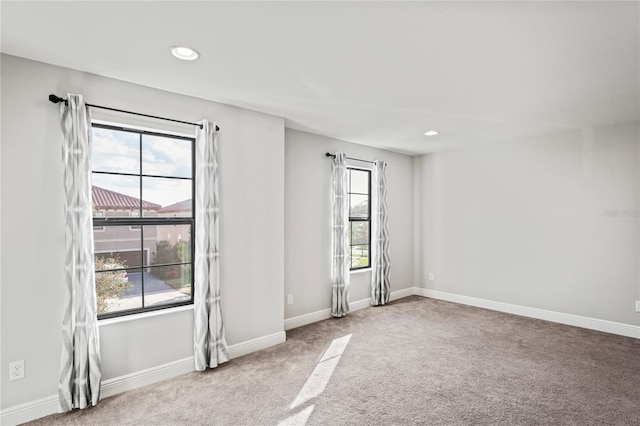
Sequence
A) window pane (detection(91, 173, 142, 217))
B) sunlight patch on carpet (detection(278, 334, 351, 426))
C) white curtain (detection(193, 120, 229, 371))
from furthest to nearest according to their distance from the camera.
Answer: white curtain (detection(193, 120, 229, 371))
window pane (detection(91, 173, 142, 217))
sunlight patch on carpet (detection(278, 334, 351, 426))

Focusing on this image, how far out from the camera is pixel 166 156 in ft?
10.5

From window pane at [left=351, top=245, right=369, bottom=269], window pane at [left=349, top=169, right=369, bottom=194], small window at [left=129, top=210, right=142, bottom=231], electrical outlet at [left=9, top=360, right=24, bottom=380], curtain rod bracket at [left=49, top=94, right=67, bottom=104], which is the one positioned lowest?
electrical outlet at [left=9, top=360, right=24, bottom=380]

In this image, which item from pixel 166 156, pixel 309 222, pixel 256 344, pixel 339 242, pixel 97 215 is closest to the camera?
pixel 97 215

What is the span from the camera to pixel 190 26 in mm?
2055

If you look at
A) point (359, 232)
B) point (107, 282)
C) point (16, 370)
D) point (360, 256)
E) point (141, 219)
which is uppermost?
point (141, 219)

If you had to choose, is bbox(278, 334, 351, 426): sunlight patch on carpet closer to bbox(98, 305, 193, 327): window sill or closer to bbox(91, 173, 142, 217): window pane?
bbox(98, 305, 193, 327): window sill

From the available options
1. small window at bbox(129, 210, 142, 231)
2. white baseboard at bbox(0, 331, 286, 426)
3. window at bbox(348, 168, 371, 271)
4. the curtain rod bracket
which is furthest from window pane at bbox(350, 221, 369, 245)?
the curtain rod bracket

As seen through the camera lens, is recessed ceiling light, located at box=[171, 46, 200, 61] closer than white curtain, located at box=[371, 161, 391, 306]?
Yes

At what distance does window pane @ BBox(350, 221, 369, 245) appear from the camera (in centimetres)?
545

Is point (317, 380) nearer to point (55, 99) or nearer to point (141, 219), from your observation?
point (141, 219)

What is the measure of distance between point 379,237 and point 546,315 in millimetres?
2486

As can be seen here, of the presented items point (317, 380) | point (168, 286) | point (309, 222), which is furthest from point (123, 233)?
point (309, 222)

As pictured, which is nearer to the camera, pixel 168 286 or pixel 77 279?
pixel 77 279

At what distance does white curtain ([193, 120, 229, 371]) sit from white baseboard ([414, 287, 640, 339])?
3942 millimetres
